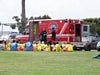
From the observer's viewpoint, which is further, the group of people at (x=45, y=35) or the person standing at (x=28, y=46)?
the group of people at (x=45, y=35)

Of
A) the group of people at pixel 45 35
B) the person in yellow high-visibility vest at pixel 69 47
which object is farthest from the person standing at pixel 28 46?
the group of people at pixel 45 35

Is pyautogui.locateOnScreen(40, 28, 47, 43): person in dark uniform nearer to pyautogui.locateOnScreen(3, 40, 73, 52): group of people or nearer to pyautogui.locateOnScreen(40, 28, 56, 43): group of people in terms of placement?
pyautogui.locateOnScreen(40, 28, 56, 43): group of people

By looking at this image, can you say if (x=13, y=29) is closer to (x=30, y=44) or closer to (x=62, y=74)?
(x=30, y=44)

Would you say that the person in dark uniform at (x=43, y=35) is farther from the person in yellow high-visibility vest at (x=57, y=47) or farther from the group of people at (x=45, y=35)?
the person in yellow high-visibility vest at (x=57, y=47)

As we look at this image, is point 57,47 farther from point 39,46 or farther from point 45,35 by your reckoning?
point 45,35

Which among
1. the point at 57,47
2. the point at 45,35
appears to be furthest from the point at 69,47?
the point at 45,35

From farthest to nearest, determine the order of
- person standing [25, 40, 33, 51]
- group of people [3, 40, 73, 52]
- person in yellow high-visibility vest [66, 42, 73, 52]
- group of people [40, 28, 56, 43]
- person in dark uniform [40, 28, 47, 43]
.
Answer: person in dark uniform [40, 28, 47, 43] → group of people [40, 28, 56, 43] → person standing [25, 40, 33, 51] → group of people [3, 40, 73, 52] → person in yellow high-visibility vest [66, 42, 73, 52]

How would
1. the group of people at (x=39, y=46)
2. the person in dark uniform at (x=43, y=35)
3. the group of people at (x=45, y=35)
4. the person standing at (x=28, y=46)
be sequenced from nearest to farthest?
the group of people at (x=39, y=46), the person standing at (x=28, y=46), the group of people at (x=45, y=35), the person in dark uniform at (x=43, y=35)

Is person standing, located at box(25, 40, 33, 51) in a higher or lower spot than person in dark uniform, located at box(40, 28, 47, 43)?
lower

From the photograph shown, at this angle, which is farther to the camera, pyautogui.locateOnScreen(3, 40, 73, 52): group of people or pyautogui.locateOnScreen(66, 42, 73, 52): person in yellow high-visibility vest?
pyautogui.locateOnScreen(3, 40, 73, 52): group of people

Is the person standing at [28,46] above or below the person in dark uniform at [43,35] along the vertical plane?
below

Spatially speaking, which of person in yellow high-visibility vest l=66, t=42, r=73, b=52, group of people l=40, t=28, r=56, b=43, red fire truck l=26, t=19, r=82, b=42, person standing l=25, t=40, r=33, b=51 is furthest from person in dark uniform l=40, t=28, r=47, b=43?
person in yellow high-visibility vest l=66, t=42, r=73, b=52

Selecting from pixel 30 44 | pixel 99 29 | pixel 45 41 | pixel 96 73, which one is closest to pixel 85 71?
pixel 96 73

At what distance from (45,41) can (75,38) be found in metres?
2.78
